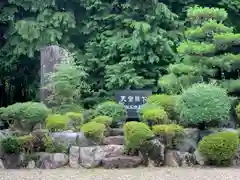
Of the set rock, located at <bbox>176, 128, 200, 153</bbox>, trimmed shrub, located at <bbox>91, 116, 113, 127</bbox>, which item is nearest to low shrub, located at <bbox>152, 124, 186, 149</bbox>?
rock, located at <bbox>176, 128, 200, 153</bbox>

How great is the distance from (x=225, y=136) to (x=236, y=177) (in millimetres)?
980

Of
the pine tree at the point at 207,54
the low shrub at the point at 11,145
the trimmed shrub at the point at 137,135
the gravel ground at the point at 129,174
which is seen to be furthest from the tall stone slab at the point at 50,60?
the gravel ground at the point at 129,174

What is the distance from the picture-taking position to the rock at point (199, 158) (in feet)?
22.9

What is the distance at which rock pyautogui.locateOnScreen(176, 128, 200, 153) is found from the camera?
23.4 ft

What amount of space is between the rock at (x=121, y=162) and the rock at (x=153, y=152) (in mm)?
123

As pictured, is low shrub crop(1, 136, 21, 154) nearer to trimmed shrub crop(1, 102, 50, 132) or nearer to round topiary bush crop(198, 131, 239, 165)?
trimmed shrub crop(1, 102, 50, 132)

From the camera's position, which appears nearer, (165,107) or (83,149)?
(83,149)

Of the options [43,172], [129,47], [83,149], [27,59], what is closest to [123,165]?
[83,149]

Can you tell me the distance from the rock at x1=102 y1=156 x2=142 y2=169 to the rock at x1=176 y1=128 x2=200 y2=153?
73 cm

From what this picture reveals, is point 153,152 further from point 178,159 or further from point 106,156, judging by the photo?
point 106,156

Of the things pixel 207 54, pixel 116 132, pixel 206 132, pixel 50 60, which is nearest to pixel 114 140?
pixel 116 132

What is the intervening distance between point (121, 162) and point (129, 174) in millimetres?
647

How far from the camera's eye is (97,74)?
11.4 metres

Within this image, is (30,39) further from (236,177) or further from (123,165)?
(236,177)
